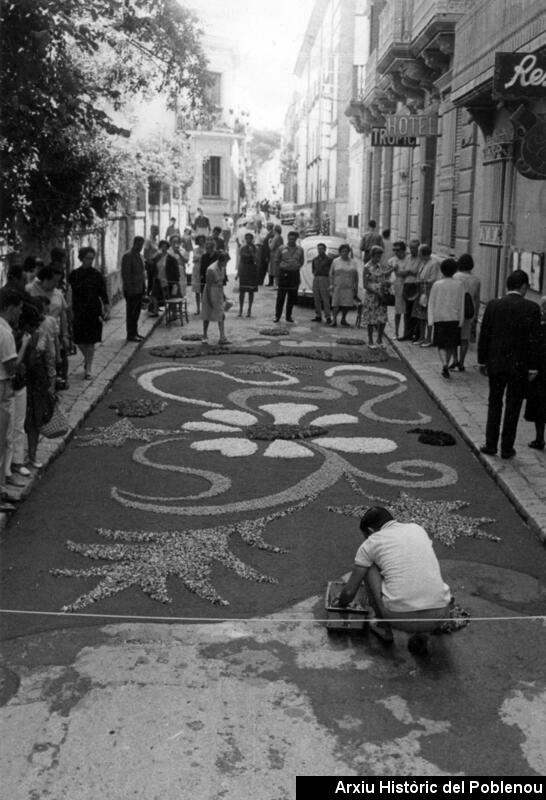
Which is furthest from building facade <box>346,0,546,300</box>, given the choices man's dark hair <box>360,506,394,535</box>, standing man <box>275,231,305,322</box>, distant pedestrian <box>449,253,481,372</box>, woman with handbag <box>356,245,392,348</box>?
man's dark hair <box>360,506,394,535</box>

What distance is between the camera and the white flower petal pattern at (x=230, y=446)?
9930 millimetres

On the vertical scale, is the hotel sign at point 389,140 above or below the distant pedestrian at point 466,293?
above

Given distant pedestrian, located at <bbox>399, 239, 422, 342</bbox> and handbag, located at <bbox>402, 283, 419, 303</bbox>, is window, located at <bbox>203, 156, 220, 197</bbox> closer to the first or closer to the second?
distant pedestrian, located at <bbox>399, 239, 422, 342</bbox>

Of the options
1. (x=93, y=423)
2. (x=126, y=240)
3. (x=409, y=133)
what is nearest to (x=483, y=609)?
(x=93, y=423)

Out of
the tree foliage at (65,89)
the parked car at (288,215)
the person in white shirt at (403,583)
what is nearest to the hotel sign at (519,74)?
the tree foliage at (65,89)

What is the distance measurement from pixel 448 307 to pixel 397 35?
14.2 metres

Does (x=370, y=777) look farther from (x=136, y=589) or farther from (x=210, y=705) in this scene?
(x=136, y=589)

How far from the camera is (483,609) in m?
6.14

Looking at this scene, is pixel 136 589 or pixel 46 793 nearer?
pixel 46 793

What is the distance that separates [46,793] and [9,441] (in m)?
4.59

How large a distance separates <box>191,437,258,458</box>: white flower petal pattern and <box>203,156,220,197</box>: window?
5384cm

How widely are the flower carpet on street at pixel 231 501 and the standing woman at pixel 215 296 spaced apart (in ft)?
13.7

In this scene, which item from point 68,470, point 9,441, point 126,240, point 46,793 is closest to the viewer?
point 46,793

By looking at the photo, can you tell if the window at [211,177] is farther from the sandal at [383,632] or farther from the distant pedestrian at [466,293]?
the sandal at [383,632]
